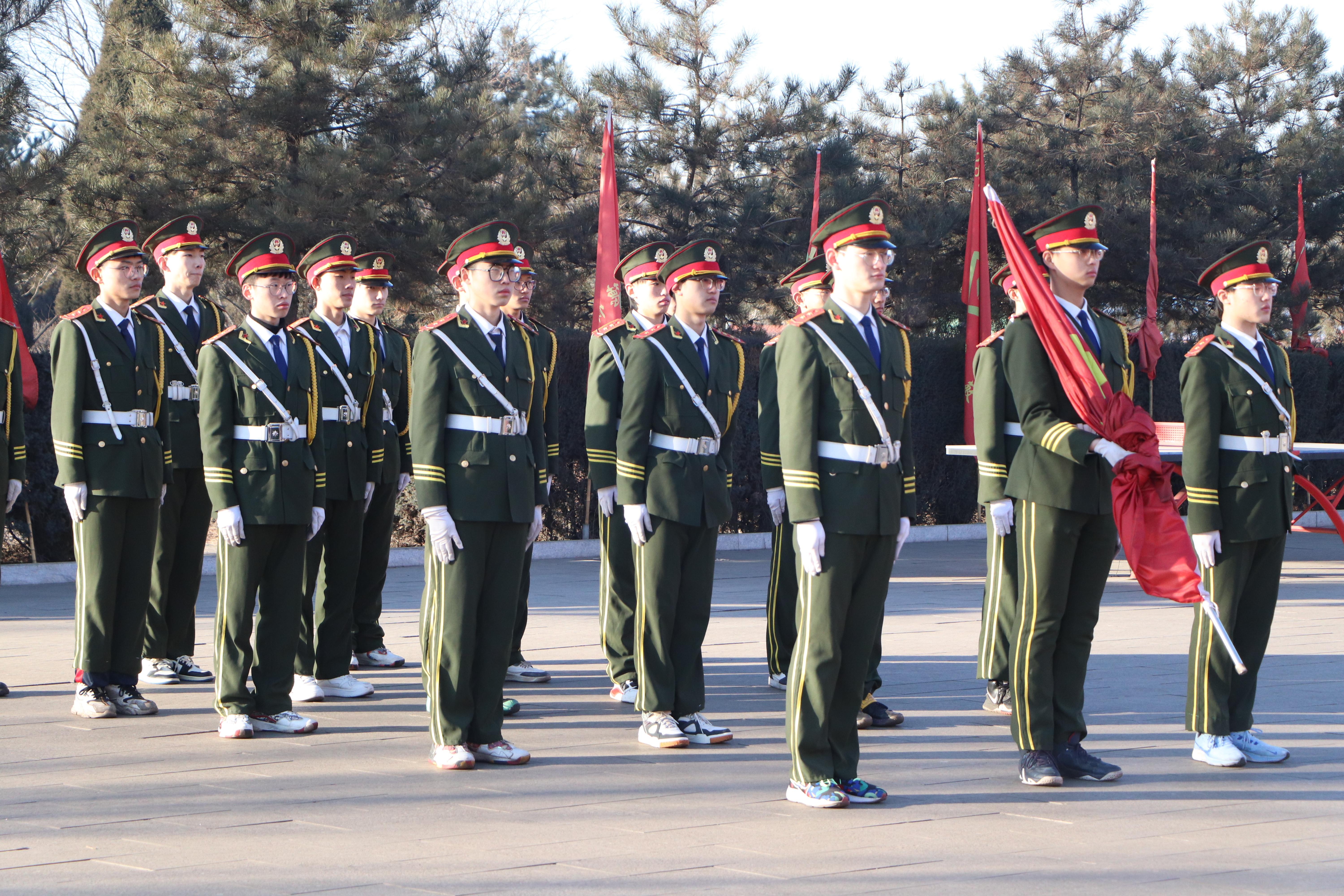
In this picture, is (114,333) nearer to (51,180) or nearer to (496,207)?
(51,180)

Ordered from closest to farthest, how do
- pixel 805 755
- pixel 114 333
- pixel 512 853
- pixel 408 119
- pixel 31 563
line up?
1. pixel 512 853
2. pixel 805 755
3. pixel 114 333
4. pixel 31 563
5. pixel 408 119

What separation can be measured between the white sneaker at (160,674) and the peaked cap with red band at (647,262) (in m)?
3.00

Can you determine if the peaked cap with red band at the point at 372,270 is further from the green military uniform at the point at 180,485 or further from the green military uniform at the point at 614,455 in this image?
the green military uniform at the point at 614,455

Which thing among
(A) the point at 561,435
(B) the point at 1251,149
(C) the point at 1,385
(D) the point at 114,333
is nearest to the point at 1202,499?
(D) the point at 114,333

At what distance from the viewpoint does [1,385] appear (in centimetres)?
744

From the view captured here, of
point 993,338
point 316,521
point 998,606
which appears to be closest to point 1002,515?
point 998,606

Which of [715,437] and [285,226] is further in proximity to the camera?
[285,226]

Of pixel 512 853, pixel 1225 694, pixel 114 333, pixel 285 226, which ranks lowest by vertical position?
pixel 512 853

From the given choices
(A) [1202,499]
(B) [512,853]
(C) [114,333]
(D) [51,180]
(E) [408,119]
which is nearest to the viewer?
(B) [512,853]

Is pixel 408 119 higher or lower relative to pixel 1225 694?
higher

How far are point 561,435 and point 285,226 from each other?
3.23 m

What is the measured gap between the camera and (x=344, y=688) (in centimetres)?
751

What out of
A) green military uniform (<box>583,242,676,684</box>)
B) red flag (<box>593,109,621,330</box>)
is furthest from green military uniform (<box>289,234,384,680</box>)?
red flag (<box>593,109,621,330</box>)

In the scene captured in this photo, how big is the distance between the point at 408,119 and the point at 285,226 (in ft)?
5.84
